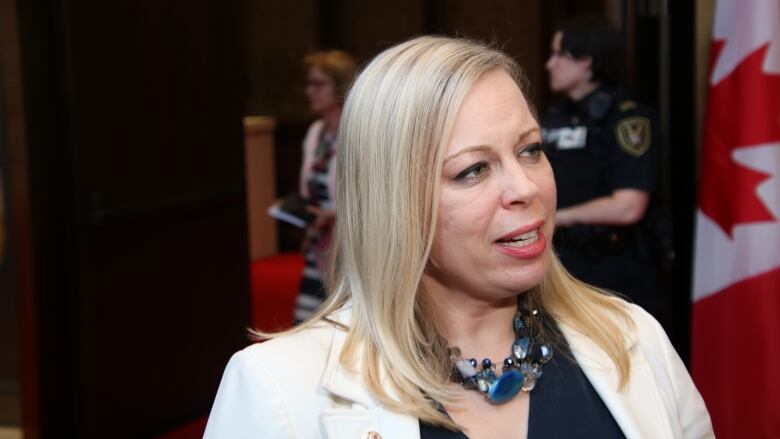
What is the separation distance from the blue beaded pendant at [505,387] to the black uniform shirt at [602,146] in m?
1.87

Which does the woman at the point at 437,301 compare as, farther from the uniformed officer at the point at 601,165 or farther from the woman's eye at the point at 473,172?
the uniformed officer at the point at 601,165

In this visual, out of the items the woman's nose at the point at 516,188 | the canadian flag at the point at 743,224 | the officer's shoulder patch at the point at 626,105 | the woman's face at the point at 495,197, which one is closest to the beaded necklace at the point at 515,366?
the woman's face at the point at 495,197

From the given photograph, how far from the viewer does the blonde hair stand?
1.41 metres

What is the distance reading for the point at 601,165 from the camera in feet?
11.1

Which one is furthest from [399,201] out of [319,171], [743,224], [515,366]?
[319,171]

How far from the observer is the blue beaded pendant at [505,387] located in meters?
1.49

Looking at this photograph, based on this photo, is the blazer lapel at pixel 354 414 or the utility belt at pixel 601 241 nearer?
the blazer lapel at pixel 354 414

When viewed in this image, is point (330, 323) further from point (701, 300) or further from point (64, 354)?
point (64, 354)

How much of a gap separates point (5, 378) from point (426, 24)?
4.40 m

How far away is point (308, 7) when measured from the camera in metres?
8.60

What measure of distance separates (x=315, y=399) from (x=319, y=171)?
3236 mm

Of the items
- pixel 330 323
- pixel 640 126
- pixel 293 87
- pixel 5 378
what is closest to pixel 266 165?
pixel 293 87

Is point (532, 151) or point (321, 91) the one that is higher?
point (532, 151)

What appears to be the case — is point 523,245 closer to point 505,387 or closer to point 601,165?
point 505,387
